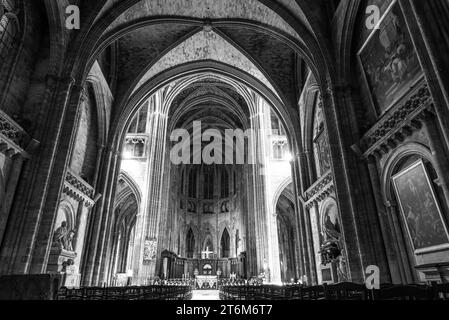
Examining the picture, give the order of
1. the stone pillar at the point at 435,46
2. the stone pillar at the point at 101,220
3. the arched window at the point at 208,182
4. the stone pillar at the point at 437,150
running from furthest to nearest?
the arched window at the point at 208,182, the stone pillar at the point at 101,220, the stone pillar at the point at 437,150, the stone pillar at the point at 435,46

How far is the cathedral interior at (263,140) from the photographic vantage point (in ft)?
23.0

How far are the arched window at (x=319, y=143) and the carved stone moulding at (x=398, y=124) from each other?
3734 millimetres

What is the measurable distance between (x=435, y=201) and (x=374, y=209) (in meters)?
2.35

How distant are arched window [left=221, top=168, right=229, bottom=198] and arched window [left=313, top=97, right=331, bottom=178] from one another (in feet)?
98.4

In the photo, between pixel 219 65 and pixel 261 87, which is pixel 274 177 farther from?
pixel 219 65

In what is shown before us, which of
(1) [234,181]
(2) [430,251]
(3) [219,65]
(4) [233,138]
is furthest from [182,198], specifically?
(2) [430,251]

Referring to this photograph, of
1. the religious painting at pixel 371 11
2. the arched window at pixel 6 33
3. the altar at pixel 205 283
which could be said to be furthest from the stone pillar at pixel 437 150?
the altar at pixel 205 283

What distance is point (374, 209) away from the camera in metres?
8.69

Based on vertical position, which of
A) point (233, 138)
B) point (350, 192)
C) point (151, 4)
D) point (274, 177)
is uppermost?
point (233, 138)

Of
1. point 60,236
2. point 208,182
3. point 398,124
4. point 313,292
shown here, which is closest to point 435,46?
point 398,124

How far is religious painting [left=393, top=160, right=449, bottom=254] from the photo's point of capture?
6359 millimetres

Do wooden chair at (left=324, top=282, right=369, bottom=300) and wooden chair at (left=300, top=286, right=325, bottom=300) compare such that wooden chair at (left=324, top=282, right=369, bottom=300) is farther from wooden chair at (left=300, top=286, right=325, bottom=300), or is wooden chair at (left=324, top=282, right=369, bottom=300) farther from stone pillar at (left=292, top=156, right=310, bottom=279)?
stone pillar at (left=292, top=156, right=310, bottom=279)

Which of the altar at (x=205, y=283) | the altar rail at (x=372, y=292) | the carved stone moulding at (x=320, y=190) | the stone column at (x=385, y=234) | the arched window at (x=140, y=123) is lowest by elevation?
the altar at (x=205, y=283)

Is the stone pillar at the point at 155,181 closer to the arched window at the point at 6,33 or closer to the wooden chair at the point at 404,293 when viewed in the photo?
the arched window at the point at 6,33
